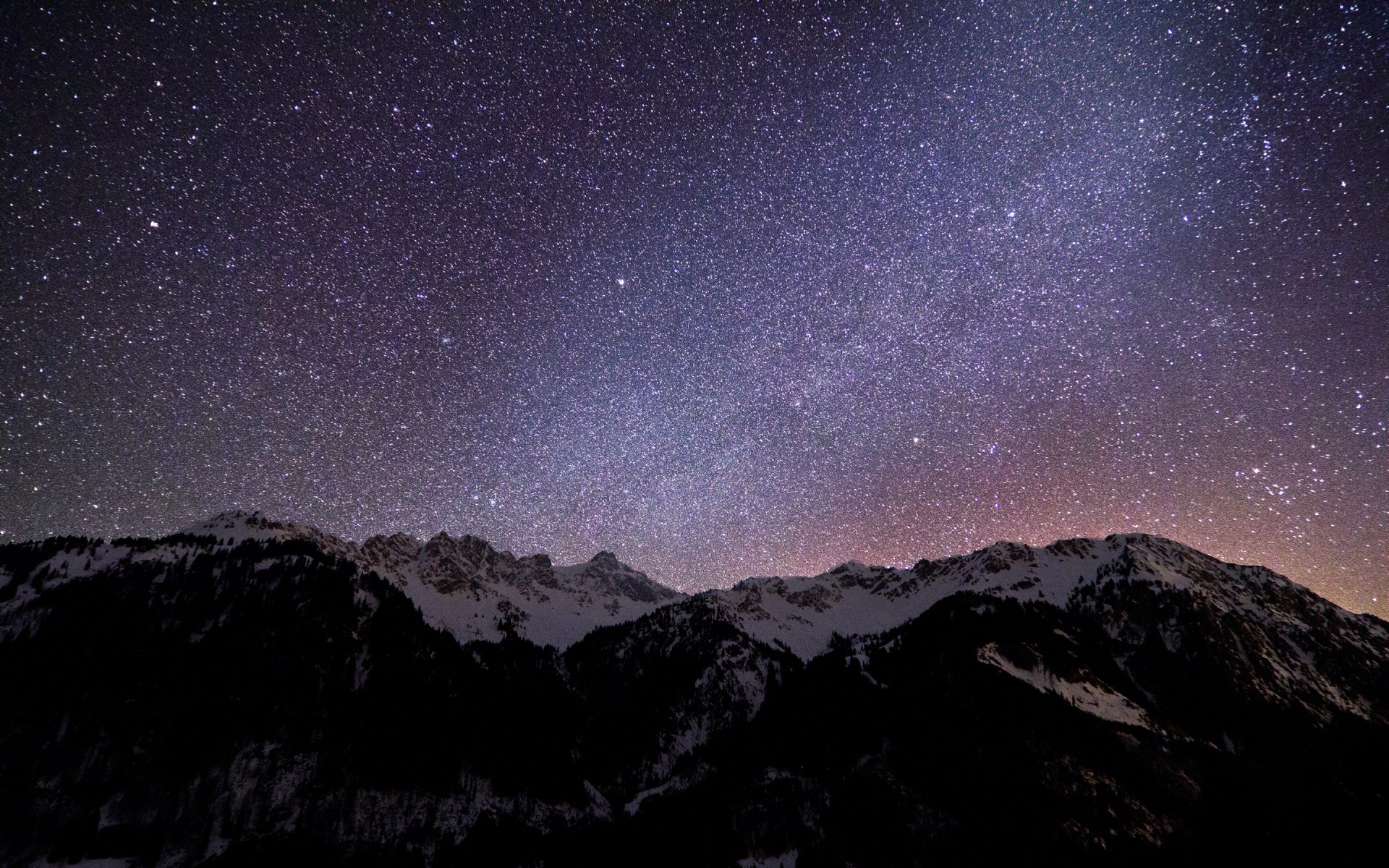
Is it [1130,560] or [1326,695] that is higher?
[1130,560]

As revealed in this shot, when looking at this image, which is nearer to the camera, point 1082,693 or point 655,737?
point 1082,693

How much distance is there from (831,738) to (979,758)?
1361 inches

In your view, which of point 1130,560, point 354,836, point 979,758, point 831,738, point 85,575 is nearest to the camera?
point 979,758

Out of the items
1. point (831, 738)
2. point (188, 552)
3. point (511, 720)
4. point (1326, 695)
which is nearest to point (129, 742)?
point (188, 552)

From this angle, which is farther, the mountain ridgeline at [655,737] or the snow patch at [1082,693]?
the snow patch at [1082,693]

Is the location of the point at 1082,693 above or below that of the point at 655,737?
above

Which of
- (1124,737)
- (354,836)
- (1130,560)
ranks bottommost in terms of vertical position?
(354,836)

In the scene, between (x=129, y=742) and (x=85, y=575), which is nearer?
(x=129, y=742)

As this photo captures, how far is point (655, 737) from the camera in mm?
178250

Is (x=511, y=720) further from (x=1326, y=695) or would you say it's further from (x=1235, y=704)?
(x=1326, y=695)

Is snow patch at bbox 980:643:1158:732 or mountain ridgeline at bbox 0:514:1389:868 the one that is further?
snow patch at bbox 980:643:1158:732

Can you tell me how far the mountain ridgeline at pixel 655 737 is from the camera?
104 metres

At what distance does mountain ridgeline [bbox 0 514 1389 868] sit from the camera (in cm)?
10431

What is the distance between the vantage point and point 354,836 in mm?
119062
